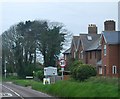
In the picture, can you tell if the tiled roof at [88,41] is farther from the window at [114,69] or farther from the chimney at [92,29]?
the window at [114,69]

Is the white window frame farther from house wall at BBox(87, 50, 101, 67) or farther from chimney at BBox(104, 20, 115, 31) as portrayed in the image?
chimney at BBox(104, 20, 115, 31)

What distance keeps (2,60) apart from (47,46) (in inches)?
537

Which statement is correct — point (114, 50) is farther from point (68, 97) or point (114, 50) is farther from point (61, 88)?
point (68, 97)

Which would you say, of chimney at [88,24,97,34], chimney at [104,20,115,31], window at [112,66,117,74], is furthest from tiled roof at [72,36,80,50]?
window at [112,66,117,74]

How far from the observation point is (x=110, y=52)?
53219 millimetres

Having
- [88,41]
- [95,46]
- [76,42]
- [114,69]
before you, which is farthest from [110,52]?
[76,42]

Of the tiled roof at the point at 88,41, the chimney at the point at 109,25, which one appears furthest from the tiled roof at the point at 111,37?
the tiled roof at the point at 88,41

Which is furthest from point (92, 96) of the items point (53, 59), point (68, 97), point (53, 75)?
point (53, 59)

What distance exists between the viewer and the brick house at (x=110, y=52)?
53188 millimetres

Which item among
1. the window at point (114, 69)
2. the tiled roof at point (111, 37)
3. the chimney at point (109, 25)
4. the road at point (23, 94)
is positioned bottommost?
the road at point (23, 94)

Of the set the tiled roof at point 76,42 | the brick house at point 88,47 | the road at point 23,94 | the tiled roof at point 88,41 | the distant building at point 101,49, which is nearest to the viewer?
the road at point 23,94

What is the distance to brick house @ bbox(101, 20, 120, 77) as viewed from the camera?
174ft

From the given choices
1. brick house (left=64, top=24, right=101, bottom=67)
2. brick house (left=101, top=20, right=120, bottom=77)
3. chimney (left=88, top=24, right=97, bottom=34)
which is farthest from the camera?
chimney (left=88, top=24, right=97, bottom=34)

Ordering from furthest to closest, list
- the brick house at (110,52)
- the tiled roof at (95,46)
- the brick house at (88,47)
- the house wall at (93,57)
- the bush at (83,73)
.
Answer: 1. the brick house at (88,47)
2. the house wall at (93,57)
3. the tiled roof at (95,46)
4. the brick house at (110,52)
5. the bush at (83,73)
